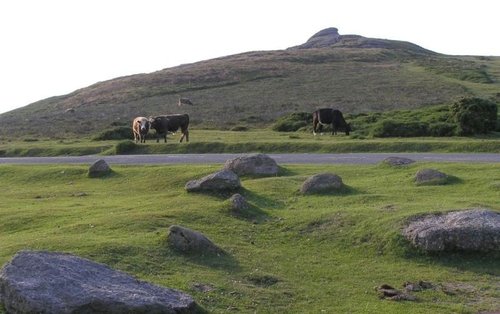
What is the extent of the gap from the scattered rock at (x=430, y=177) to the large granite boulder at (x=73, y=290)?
14.0 m

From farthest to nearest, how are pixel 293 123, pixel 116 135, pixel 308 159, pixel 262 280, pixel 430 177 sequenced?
pixel 293 123 < pixel 116 135 < pixel 308 159 < pixel 430 177 < pixel 262 280

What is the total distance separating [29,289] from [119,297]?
5.12 ft

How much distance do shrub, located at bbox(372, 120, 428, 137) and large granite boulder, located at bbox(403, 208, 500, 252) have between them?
29362mm

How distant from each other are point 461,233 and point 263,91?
3089 inches

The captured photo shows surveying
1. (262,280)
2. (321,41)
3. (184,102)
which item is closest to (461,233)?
(262,280)

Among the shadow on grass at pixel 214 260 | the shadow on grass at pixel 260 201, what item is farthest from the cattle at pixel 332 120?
the shadow on grass at pixel 214 260

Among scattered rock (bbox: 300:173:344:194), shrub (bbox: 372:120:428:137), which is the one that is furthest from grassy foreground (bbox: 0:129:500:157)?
scattered rock (bbox: 300:173:344:194)

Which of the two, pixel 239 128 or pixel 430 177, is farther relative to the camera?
pixel 239 128

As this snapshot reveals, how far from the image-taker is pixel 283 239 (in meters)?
19.0

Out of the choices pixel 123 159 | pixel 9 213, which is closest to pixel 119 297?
pixel 9 213

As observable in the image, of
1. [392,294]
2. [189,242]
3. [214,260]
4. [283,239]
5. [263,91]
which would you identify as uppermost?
[263,91]

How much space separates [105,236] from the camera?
17.8m

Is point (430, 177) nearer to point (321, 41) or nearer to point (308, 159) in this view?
point (308, 159)

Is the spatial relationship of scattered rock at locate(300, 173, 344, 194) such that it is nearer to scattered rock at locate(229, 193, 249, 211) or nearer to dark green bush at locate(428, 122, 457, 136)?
scattered rock at locate(229, 193, 249, 211)
